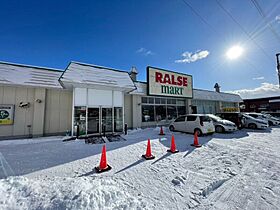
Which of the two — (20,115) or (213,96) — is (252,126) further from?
(20,115)

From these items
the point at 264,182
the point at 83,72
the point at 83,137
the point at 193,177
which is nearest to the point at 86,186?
the point at 193,177

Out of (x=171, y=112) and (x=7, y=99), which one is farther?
(x=171, y=112)

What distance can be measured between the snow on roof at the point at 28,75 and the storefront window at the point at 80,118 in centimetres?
229

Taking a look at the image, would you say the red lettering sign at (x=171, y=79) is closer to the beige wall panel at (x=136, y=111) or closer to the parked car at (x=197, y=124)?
the beige wall panel at (x=136, y=111)

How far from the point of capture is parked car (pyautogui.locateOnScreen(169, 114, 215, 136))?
920 centimetres

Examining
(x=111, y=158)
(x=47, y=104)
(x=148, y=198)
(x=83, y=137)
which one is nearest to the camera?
(x=148, y=198)

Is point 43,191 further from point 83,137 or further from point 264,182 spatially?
point 83,137

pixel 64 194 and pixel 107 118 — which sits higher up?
pixel 107 118

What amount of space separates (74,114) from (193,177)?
836cm

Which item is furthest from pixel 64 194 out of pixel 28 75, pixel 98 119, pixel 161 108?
pixel 161 108

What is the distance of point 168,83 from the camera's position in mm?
14938

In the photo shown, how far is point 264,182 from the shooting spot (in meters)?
3.41

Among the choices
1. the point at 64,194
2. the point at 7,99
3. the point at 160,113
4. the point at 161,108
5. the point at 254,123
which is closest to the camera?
the point at 64,194

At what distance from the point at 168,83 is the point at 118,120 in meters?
7.29
